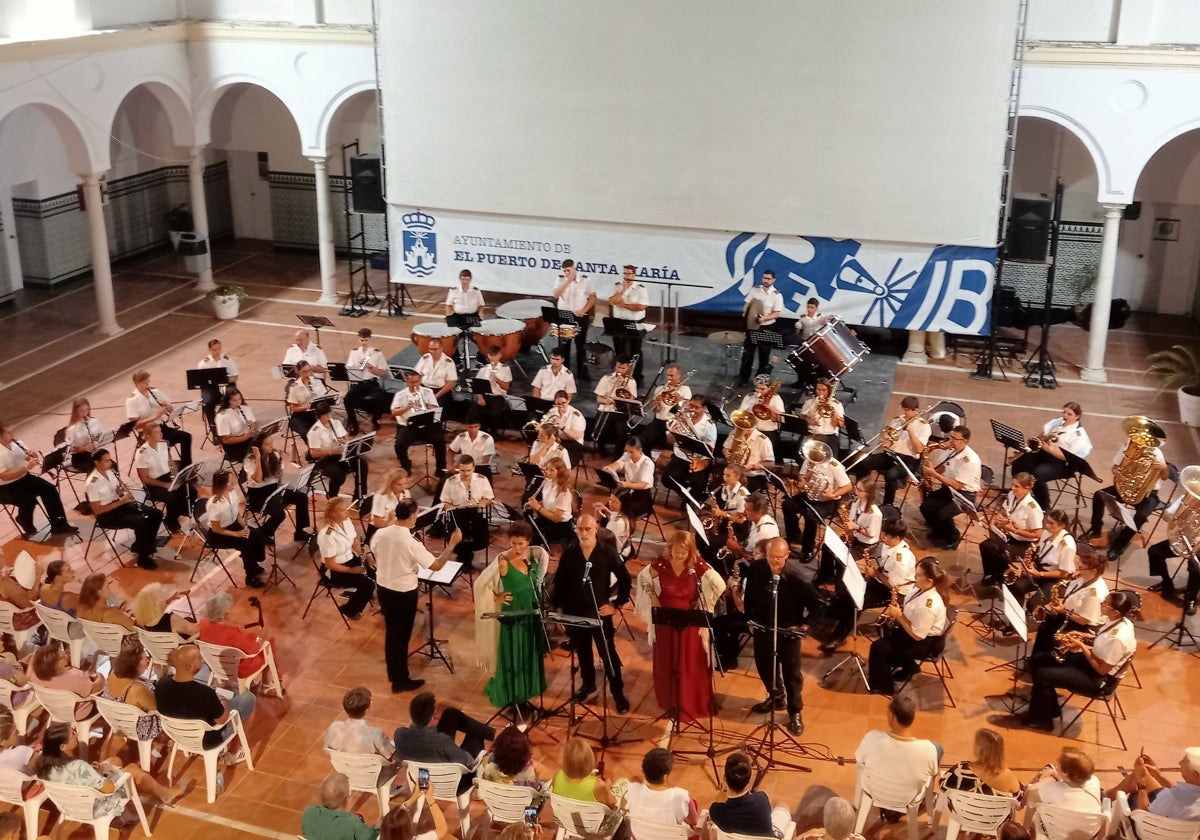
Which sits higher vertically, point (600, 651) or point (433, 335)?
point (433, 335)

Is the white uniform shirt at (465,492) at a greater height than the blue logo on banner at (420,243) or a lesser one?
lesser

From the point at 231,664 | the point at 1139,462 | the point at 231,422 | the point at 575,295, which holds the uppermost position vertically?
the point at 575,295

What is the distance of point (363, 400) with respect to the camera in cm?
1554

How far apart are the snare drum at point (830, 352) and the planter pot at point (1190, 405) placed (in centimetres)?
452

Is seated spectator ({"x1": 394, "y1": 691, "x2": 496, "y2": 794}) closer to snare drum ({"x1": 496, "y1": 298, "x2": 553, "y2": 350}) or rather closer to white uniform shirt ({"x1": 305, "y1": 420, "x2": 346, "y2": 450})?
white uniform shirt ({"x1": 305, "y1": 420, "x2": 346, "y2": 450})

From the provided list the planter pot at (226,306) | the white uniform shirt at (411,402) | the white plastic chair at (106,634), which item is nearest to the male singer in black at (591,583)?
the white plastic chair at (106,634)

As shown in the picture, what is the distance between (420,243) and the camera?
2012 centimetres

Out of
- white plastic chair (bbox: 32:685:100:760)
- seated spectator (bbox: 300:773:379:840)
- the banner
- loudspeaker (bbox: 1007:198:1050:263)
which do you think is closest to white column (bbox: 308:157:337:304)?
the banner

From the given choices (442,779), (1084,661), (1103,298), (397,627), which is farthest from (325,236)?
(1084,661)

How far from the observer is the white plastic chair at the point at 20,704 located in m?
9.63

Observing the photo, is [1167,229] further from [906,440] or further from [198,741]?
[198,741]

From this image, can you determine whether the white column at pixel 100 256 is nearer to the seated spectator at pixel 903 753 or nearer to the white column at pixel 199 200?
the white column at pixel 199 200

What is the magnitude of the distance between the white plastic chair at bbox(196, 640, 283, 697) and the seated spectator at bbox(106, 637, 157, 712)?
596 mm

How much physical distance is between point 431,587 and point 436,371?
491cm
